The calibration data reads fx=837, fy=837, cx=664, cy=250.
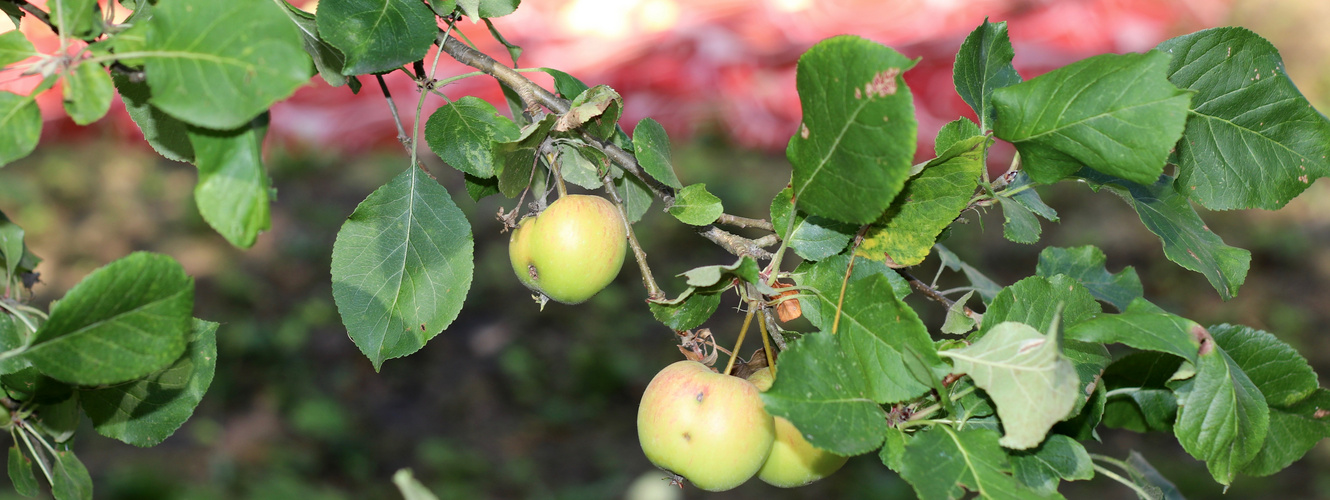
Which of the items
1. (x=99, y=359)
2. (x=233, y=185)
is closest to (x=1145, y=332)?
(x=233, y=185)

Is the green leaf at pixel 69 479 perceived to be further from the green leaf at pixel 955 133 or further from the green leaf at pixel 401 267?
the green leaf at pixel 955 133

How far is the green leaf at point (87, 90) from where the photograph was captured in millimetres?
565

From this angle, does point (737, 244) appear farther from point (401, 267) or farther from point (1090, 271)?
point (1090, 271)

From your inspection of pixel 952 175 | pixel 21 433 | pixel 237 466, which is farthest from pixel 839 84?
pixel 237 466

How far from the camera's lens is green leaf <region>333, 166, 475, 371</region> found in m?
0.81

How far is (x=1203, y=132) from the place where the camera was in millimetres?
762

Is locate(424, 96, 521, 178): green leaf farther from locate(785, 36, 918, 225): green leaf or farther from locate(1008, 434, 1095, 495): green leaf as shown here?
locate(1008, 434, 1095, 495): green leaf

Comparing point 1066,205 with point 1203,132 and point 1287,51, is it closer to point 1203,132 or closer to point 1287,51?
point 1287,51

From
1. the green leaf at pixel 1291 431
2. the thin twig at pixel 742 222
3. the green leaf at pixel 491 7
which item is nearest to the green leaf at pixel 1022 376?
the thin twig at pixel 742 222

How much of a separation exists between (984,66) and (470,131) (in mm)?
A: 500

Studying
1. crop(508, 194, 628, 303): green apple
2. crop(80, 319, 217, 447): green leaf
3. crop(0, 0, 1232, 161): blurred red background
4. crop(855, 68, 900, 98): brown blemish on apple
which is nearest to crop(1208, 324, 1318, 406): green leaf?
crop(855, 68, 900, 98): brown blemish on apple

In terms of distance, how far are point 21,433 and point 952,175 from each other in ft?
2.79

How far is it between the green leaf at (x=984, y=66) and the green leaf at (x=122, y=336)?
674 millimetres

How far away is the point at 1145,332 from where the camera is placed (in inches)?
24.6
